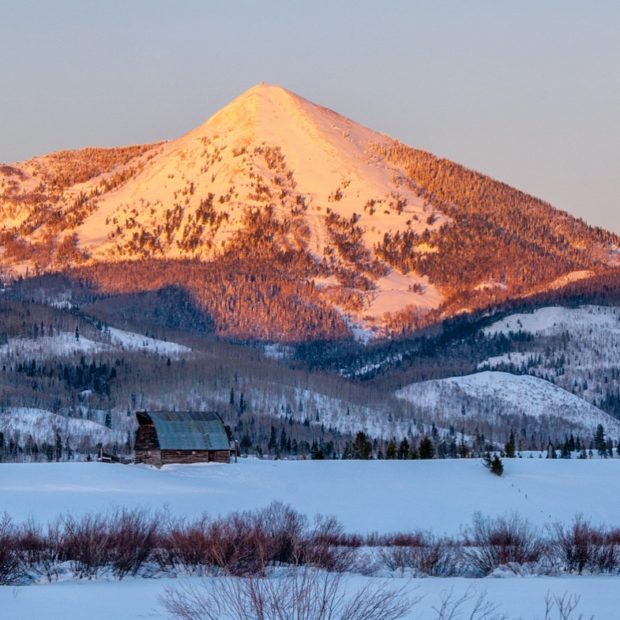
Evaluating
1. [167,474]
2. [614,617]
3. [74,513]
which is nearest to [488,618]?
[614,617]

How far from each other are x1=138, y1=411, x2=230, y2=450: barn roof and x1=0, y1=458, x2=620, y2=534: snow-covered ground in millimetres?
2459

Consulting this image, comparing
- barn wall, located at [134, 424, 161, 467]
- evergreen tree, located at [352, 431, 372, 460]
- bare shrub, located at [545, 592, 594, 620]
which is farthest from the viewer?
Result: evergreen tree, located at [352, 431, 372, 460]

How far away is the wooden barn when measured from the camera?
3698 inches

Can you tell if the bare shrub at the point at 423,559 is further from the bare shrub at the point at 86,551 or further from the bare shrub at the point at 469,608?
the bare shrub at the point at 86,551

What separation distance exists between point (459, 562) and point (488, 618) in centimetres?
1827

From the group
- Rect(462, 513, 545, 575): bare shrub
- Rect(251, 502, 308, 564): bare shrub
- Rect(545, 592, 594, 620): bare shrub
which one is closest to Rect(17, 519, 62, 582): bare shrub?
Rect(251, 502, 308, 564): bare shrub

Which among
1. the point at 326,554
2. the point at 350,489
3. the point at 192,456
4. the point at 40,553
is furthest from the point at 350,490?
the point at 40,553

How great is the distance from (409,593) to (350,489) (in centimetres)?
4356

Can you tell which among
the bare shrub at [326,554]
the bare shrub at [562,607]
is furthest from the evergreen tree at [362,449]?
the bare shrub at [562,607]

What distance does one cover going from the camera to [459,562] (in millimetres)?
55031

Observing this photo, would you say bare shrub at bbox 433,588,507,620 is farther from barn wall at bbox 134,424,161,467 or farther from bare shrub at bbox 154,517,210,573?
barn wall at bbox 134,424,161,467

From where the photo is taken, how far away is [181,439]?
311 ft

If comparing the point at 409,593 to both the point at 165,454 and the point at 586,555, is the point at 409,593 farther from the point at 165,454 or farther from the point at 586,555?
the point at 165,454

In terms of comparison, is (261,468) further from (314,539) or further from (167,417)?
(314,539)
